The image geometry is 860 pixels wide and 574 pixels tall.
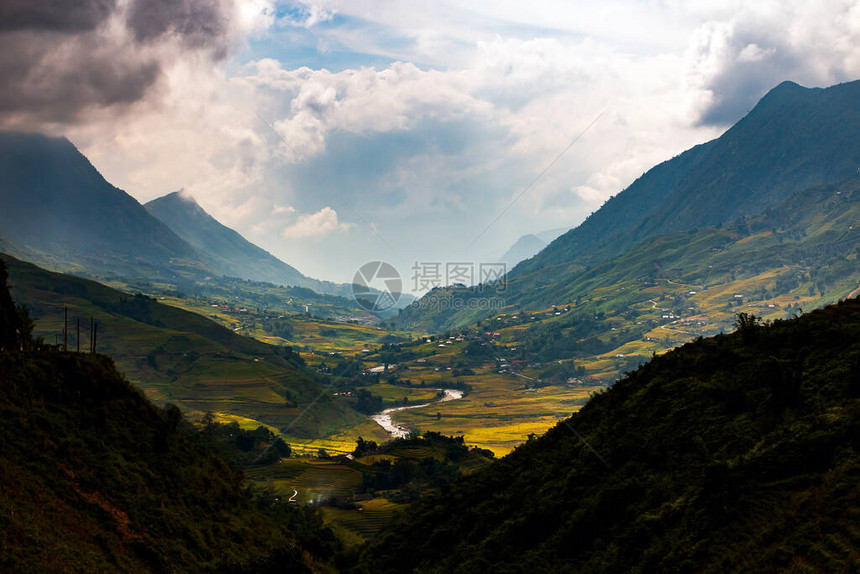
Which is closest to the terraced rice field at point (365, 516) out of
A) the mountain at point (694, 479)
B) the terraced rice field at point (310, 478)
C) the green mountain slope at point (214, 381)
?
the terraced rice field at point (310, 478)

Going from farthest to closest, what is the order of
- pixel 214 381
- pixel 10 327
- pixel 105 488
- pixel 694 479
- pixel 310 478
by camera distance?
pixel 214 381, pixel 310 478, pixel 10 327, pixel 105 488, pixel 694 479

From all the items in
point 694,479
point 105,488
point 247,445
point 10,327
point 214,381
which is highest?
point 10,327

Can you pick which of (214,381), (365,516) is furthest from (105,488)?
(214,381)

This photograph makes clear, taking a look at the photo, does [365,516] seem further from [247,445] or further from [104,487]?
[104,487]

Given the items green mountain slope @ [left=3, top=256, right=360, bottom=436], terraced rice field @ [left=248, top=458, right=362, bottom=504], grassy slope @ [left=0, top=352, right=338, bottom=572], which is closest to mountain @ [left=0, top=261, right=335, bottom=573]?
grassy slope @ [left=0, top=352, right=338, bottom=572]

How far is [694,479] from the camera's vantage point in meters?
24.5

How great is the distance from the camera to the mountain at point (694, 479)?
58.5 ft

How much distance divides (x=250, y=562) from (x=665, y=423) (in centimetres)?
2680

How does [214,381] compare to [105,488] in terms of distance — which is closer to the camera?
[105,488]

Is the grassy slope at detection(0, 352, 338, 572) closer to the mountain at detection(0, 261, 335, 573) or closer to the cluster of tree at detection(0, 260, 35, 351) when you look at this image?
the mountain at detection(0, 261, 335, 573)

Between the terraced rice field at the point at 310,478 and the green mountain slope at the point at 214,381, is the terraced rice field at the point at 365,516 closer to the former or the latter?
the terraced rice field at the point at 310,478

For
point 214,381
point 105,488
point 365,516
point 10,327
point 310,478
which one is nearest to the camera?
point 105,488

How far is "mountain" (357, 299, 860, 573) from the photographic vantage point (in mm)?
17844

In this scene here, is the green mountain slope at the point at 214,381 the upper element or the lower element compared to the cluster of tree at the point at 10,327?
lower
